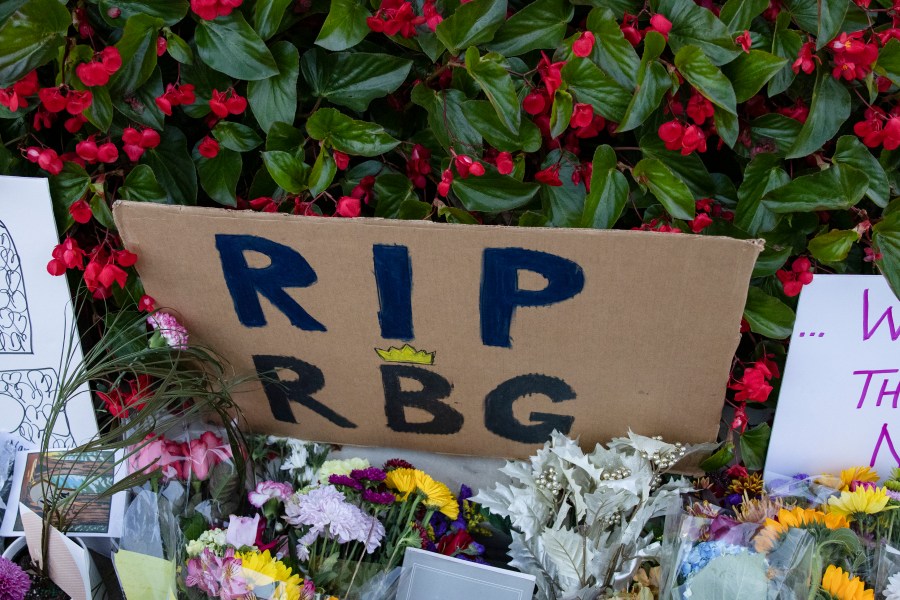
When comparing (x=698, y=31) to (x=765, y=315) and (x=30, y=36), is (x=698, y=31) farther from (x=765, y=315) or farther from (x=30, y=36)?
(x=30, y=36)

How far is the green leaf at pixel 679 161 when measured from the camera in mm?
802

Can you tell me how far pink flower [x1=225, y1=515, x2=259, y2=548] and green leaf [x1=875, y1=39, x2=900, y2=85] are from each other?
75cm

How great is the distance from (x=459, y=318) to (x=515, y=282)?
0.26 ft

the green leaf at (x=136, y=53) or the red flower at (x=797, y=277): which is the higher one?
the green leaf at (x=136, y=53)

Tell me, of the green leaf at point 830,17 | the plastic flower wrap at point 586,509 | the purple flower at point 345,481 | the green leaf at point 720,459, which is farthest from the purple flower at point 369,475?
the green leaf at point 830,17

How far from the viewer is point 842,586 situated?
2.40 feet

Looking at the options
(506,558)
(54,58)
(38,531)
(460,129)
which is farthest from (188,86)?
(506,558)

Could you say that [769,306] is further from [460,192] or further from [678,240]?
[460,192]

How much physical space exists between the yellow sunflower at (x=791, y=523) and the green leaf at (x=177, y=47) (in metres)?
0.75

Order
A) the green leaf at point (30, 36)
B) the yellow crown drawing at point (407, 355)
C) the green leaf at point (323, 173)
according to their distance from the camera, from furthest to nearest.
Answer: the yellow crown drawing at point (407, 355) < the green leaf at point (323, 173) < the green leaf at point (30, 36)

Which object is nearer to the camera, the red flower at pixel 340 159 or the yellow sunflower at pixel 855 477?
the red flower at pixel 340 159

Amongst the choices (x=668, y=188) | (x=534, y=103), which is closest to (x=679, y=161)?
(x=668, y=188)

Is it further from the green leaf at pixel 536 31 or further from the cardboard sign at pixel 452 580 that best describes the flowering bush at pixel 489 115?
the cardboard sign at pixel 452 580

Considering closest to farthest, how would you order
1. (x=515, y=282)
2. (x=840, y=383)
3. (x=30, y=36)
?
(x=30, y=36), (x=515, y=282), (x=840, y=383)
